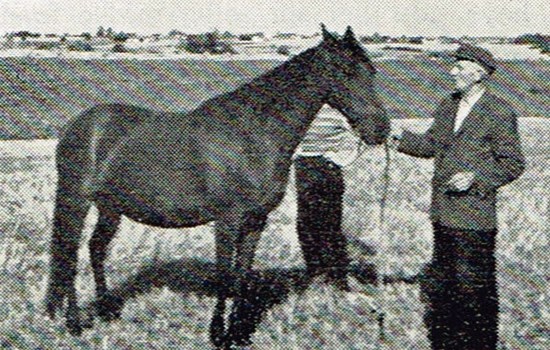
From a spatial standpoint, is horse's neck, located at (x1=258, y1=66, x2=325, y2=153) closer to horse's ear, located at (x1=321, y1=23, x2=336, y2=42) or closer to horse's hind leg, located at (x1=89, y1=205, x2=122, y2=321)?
horse's ear, located at (x1=321, y1=23, x2=336, y2=42)

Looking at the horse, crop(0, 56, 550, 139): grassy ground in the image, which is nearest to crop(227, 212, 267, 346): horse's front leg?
the horse

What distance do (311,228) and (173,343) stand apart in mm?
2393

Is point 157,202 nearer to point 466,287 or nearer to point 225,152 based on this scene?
point 225,152

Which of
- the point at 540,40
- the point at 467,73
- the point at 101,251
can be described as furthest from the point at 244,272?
the point at 540,40

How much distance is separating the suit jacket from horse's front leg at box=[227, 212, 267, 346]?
1.44 m

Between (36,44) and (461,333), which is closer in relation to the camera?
(461,333)

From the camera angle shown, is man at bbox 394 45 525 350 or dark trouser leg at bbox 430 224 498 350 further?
dark trouser leg at bbox 430 224 498 350

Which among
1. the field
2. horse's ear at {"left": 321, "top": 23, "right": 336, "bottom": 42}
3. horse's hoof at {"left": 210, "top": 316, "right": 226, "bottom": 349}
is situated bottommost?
the field

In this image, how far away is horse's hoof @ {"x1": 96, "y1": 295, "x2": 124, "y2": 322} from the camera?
6.30 metres

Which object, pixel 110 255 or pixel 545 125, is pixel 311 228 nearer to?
pixel 110 255

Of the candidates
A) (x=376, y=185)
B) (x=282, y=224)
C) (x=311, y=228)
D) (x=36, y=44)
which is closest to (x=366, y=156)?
(x=376, y=185)

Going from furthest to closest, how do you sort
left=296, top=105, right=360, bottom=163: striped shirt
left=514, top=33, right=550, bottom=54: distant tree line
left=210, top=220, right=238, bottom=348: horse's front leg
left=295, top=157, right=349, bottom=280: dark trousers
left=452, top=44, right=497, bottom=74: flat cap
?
left=514, top=33, right=550, bottom=54: distant tree line, left=295, top=157, right=349, bottom=280: dark trousers, left=296, top=105, right=360, bottom=163: striped shirt, left=210, top=220, right=238, bottom=348: horse's front leg, left=452, top=44, right=497, bottom=74: flat cap

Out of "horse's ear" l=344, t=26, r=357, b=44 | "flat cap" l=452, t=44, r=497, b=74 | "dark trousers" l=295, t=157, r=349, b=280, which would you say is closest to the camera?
"flat cap" l=452, t=44, r=497, b=74

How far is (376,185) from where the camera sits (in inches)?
495
